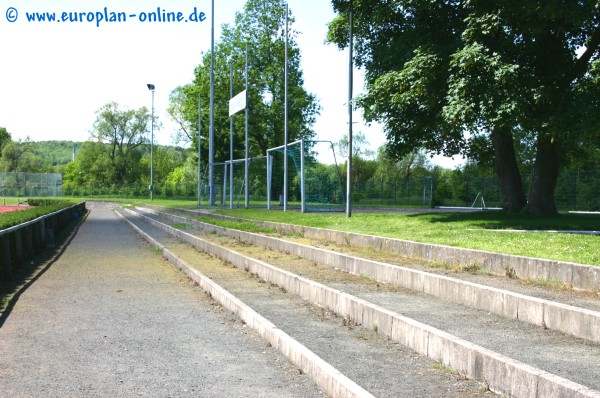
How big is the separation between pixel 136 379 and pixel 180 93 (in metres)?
95.0

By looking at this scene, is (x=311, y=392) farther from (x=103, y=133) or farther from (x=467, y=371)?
(x=103, y=133)

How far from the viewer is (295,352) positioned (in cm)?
634

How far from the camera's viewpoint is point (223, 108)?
62.7 meters

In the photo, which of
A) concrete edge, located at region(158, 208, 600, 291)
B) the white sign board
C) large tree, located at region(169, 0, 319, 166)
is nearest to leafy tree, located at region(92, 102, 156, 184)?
large tree, located at region(169, 0, 319, 166)

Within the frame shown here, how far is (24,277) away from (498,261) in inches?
350

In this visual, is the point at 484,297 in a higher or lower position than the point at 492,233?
lower

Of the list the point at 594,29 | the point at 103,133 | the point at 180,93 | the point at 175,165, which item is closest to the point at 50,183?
the point at 180,93

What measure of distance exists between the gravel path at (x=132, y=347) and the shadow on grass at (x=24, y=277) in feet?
0.59

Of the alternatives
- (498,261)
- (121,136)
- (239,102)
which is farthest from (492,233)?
(121,136)

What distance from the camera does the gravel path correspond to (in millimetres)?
5594

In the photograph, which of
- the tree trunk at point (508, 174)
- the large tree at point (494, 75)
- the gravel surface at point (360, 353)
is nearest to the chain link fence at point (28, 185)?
the large tree at point (494, 75)

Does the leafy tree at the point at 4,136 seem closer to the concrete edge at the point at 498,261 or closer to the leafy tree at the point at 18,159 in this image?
the leafy tree at the point at 18,159

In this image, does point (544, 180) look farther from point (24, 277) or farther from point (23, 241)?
point (24, 277)

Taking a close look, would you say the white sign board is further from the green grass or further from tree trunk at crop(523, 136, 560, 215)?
tree trunk at crop(523, 136, 560, 215)
